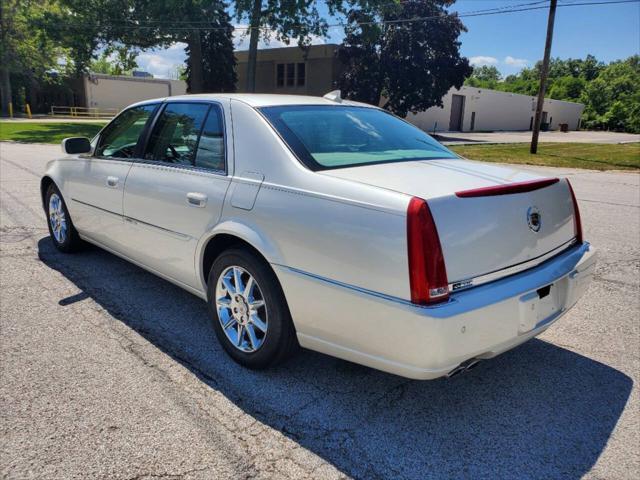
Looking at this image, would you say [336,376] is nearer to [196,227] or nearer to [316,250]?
[316,250]

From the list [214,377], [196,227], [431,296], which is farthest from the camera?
[196,227]

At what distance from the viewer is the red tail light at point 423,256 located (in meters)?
2.20

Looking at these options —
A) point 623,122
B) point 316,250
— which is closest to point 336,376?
point 316,250

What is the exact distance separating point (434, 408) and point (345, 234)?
3.65ft

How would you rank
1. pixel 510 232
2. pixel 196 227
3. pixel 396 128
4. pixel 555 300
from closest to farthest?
pixel 510 232, pixel 555 300, pixel 196 227, pixel 396 128

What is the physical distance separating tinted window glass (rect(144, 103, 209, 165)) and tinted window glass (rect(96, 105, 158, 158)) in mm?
262

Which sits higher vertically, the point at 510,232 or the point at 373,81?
the point at 373,81

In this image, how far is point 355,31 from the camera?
33.1 meters

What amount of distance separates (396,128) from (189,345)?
2102 millimetres

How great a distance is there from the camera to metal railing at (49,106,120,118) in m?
47.1

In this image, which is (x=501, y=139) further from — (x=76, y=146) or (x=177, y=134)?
(x=177, y=134)

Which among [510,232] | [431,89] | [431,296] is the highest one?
[431,89]

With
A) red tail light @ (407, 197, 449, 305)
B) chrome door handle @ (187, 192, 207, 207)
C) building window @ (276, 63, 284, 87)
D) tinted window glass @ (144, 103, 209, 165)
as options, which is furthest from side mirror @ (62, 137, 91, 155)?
building window @ (276, 63, 284, 87)

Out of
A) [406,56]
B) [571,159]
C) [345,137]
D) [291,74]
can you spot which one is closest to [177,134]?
[345,137]
